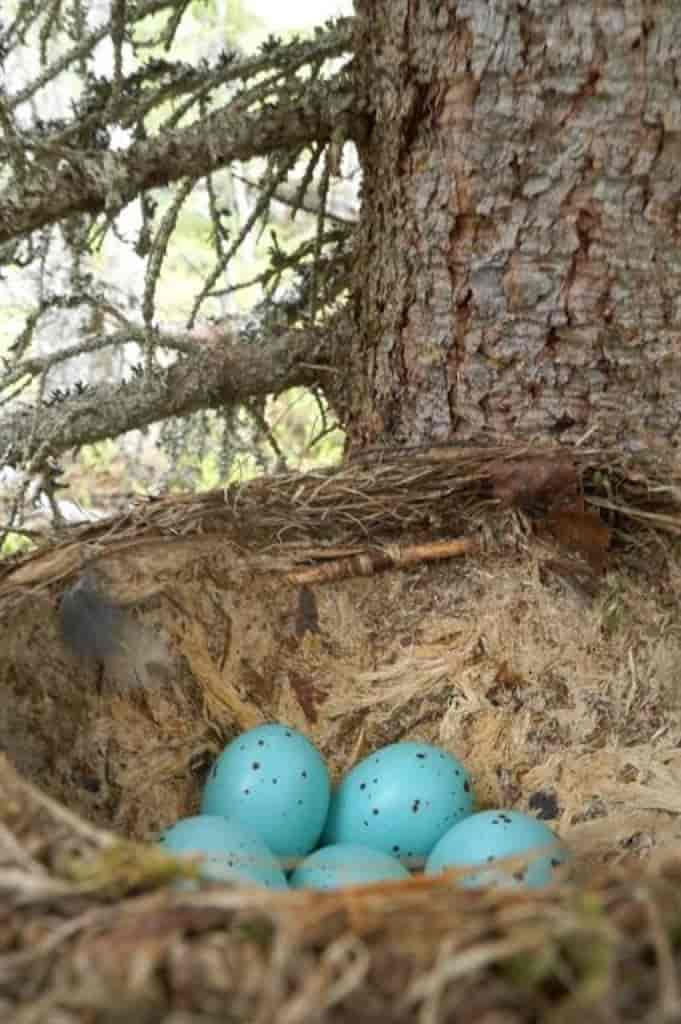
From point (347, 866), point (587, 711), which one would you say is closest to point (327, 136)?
point (587, 711)

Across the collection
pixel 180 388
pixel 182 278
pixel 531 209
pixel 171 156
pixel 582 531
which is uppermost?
pixel 182 278

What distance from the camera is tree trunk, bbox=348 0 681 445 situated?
7.17ft

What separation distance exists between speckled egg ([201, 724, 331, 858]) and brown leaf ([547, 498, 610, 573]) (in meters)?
0.63

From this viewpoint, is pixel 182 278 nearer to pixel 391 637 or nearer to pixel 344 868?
pixel 391 637

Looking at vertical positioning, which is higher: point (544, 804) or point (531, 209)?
point (531, 209)

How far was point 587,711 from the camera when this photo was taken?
2.23m

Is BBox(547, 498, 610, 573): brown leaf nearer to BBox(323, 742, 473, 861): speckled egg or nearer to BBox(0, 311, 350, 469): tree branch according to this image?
BBox(323, 742, 473, 861): speckled egg

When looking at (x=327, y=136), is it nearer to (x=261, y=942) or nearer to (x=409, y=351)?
(x=409, y=351)

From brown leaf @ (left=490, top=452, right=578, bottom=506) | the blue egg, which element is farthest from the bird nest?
the blue egg

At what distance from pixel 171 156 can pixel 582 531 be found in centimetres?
104

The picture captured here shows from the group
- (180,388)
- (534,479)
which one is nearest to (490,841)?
(534,479)

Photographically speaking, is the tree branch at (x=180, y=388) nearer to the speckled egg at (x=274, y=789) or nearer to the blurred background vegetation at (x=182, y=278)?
the speckled egg at (x=274, y=789)

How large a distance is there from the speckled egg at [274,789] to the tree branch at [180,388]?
2.96 ft

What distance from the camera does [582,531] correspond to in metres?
2.29
